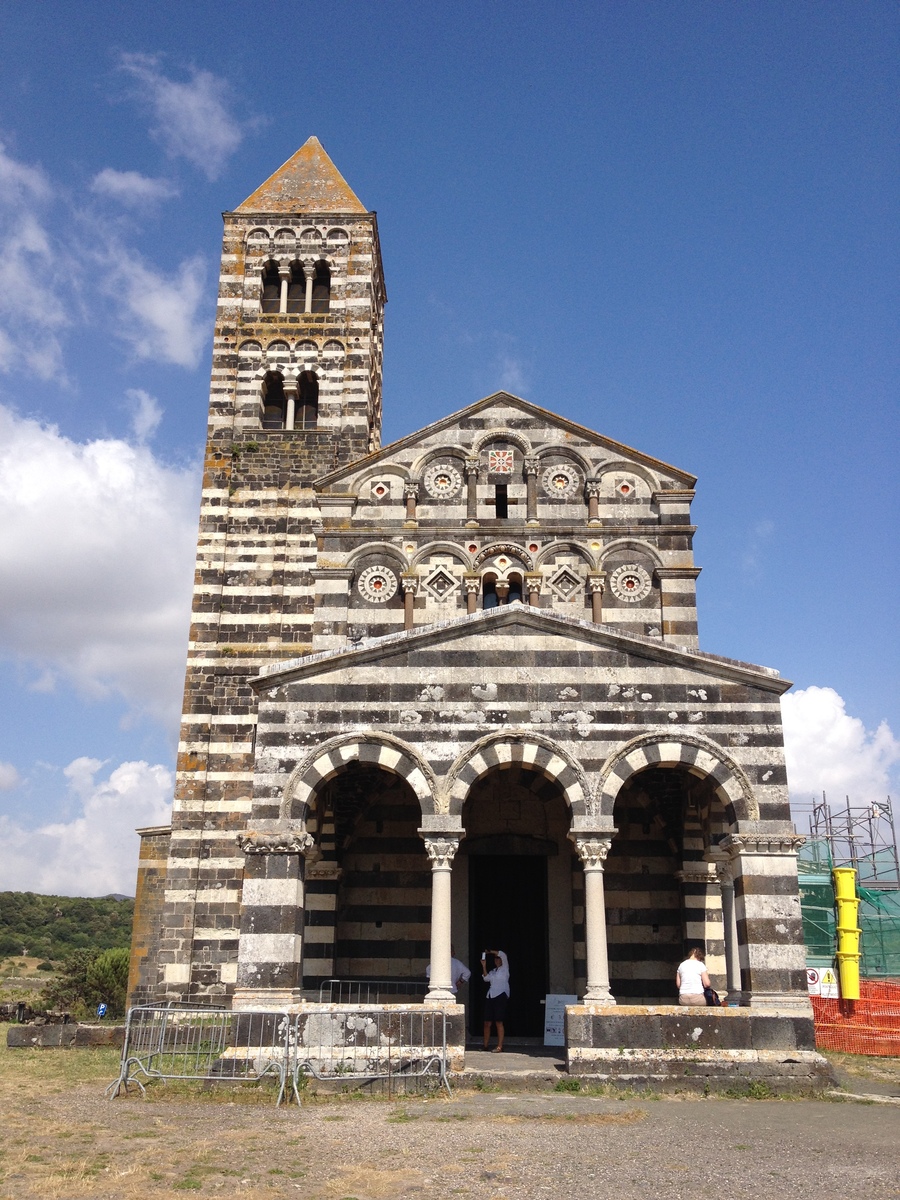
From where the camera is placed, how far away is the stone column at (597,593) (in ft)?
68.7

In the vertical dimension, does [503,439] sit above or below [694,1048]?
above

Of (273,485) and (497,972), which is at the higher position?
(273,485)

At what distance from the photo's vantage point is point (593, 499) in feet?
71.7

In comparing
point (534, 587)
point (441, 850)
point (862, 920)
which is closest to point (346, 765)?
point (441, 850)

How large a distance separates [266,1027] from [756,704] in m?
8.29

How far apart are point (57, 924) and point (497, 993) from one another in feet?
184

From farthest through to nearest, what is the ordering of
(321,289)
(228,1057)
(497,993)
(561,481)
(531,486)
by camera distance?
1. (321,289)
2. (561,481)
3. (531,486)
4. (497,993)
5. (228,1057)

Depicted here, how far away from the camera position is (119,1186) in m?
8.18

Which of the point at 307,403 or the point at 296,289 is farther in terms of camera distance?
the point at 296,289

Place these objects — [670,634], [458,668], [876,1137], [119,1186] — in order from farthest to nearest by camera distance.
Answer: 1. [670,634]
2. [458,668]
3. [876,1137]
4. [119,1186]

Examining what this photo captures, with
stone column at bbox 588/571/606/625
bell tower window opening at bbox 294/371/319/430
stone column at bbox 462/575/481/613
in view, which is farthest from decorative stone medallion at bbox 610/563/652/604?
bell tower window opening at bbox 294/371/319/430

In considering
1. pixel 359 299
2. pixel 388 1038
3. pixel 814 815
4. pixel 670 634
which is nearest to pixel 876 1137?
pixel 388 1038

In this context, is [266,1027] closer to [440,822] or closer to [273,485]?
[440,822]

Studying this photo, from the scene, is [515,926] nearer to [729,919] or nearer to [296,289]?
[729,919]
